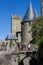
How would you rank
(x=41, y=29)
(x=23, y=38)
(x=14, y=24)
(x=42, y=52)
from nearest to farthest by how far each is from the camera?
1. (x=42, y=52)
2. (x=41, y=29)
3. (x=23, y=38)
4. (x=14, y=24)

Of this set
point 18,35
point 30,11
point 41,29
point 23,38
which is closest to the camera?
point 41,29

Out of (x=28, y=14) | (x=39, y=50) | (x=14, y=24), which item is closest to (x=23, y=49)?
(x=39, y=50)

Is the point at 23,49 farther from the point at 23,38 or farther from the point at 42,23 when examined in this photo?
the point at 23,38

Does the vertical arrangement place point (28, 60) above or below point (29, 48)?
below

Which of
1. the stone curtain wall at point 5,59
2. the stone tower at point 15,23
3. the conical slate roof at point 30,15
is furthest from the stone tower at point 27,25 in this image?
the stone curtain wall at point 5,59

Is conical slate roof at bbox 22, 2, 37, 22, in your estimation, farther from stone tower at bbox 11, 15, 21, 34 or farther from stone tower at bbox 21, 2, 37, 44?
stone tower at bbox 11, 15, 21, 34

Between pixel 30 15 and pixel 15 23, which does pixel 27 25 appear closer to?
pixel 30 15

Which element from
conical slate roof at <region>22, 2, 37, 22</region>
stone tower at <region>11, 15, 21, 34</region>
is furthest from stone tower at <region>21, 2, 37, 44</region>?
stone tower at <region>11, 15, 21, 34</region>

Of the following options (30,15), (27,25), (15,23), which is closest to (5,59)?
(27,25)

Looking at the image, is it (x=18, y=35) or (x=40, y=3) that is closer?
(x=40, y=3)

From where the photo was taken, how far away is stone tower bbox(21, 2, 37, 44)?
71325 mm

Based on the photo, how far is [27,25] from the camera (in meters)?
72.7

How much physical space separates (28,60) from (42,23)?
9.27m

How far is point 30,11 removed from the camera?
77.1m
